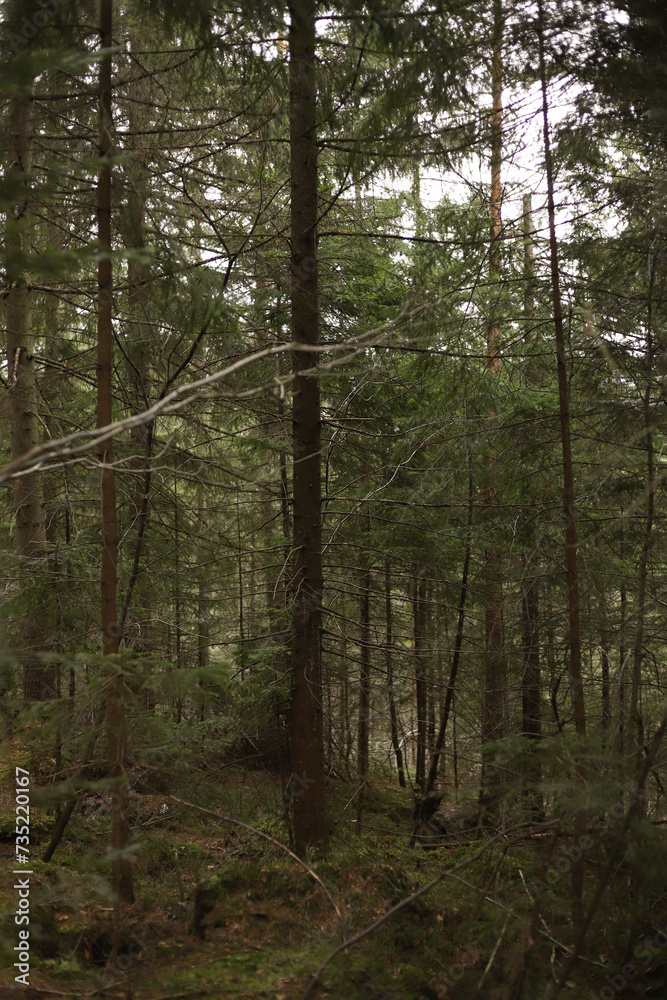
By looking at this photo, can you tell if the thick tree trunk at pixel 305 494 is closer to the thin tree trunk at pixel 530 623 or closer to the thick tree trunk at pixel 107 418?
the thick tree trunk at pixel 107 418

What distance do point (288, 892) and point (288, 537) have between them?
4.31 m

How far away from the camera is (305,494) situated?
22.8 ft

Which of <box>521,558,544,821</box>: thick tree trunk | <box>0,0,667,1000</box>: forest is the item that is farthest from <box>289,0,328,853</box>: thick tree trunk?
<box>521,558,544,821</box>: thick tree trunk

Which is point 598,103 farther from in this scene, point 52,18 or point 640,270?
point 52,18

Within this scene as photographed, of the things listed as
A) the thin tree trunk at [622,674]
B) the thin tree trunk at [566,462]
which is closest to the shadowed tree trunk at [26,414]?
the thin tree trunk at [566,462]

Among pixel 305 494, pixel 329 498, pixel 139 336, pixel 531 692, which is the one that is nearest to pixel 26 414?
pixel 139 336

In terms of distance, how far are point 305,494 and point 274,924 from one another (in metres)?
4.00

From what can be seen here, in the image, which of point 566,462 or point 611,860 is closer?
point 611,860

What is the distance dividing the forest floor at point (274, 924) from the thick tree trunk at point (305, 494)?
68 cm

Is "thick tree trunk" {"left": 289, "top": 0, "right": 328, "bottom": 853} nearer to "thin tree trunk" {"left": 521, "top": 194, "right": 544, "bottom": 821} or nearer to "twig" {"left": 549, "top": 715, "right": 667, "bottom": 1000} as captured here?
"thin tree trunk" {"left": 521, "top": 194, "right": 544, "bottom": 821}

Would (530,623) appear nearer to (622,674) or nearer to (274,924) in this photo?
(622,674)

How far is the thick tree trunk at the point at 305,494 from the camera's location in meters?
6.57

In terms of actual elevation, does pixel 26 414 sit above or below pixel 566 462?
above

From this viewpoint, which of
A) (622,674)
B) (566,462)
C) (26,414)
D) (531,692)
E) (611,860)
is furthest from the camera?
(531,692)
